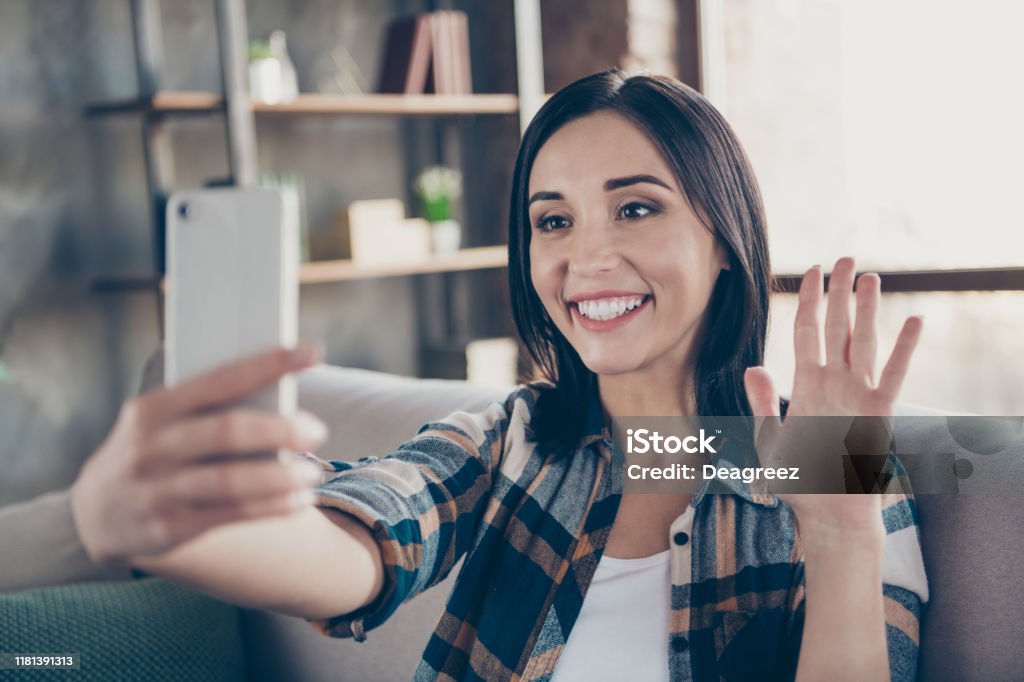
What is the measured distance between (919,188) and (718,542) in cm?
200

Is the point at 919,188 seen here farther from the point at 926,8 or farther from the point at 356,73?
the point at 356,73

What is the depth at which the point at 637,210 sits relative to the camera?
1039mm

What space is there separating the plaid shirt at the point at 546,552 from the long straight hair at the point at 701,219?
50 mm

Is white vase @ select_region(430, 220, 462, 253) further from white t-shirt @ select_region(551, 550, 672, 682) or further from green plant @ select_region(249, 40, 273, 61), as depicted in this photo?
white t-shirt @ select_region(551, 550, 672, 682)

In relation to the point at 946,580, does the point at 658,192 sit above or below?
above

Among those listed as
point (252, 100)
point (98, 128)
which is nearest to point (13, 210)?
point (98, 128)

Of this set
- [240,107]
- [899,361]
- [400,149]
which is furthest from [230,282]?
[400,149]

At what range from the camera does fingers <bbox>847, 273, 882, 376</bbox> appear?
814mm

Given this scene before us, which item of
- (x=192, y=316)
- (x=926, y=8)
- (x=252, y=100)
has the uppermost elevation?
(x=926, y=8)

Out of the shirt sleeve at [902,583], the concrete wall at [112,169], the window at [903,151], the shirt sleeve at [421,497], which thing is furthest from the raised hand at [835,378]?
the concrete wall at [112,169]

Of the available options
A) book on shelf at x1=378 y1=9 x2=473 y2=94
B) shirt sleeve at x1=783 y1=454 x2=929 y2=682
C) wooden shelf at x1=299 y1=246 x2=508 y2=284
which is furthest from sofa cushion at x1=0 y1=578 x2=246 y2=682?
book on shelf at x1=378 y1=9 x2=473 y2=94

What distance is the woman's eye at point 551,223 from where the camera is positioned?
1.09 metres

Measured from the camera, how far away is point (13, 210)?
2.53m

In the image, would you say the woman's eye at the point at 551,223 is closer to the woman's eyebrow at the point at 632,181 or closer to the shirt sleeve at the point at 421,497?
the woman's eyebrow at the point at 632,181
